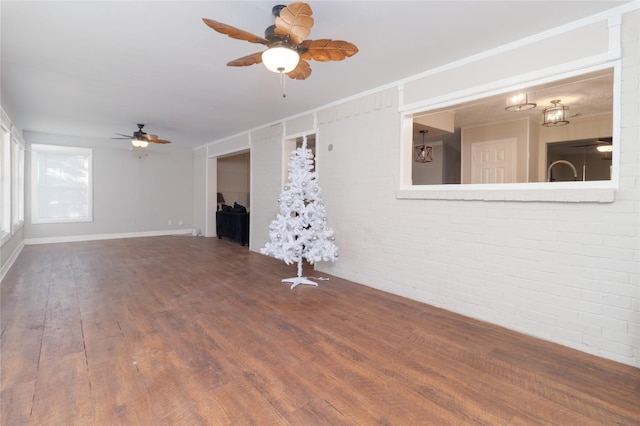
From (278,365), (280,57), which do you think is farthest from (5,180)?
(278,365)

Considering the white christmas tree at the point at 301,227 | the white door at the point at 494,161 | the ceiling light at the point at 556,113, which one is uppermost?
the ceiling light at the point at 556,113

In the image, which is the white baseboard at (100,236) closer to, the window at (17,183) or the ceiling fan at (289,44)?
the window at (17,183)

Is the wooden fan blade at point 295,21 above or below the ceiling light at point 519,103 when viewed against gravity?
below

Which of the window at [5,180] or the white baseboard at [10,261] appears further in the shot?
the window at [5,180]

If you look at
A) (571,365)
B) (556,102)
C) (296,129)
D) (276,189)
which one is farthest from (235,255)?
(556,102)

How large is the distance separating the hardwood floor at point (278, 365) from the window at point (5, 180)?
1848 mm

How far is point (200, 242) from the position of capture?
7809 millimetres

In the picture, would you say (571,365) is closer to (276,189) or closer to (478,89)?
(478,89)

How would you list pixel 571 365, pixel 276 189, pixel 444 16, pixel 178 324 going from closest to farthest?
pixel 571 365 < pixel 444 16 < pixel 178 324 < pixel 276 189

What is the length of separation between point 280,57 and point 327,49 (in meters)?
0.36

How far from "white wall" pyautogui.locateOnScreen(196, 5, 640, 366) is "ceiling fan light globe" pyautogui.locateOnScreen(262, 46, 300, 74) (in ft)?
5.97

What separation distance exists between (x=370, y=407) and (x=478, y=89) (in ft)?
9.63

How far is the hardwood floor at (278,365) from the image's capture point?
173 cm

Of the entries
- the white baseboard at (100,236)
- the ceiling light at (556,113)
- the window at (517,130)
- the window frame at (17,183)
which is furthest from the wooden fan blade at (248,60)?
the white baseboard at (100,236)
